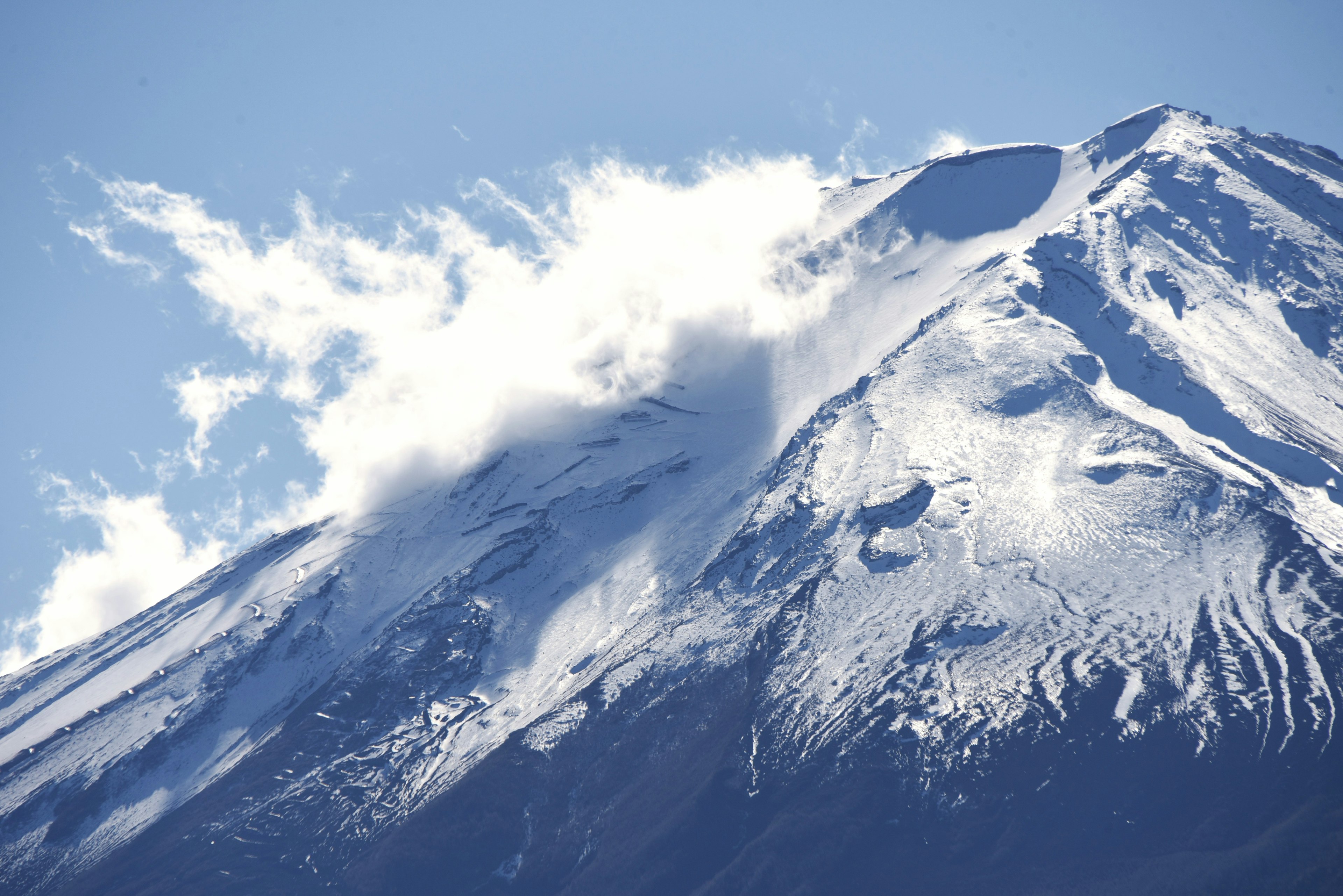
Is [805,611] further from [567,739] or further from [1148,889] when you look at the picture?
[1148,889]

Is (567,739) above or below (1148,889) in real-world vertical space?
above

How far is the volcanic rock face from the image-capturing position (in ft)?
354

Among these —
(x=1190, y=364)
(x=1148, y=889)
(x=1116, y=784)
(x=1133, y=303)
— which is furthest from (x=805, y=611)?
(x=1133, y=303)

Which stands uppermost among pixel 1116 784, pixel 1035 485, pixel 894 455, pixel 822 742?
pixel 894 455

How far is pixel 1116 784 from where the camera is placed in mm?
105438

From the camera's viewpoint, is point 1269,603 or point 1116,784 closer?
point 1116,784

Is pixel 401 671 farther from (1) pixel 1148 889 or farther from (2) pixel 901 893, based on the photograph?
(1) pixel 1148 889

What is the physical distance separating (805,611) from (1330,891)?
2583 inches

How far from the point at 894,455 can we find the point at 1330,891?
84.2 m

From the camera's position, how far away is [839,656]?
426 ft

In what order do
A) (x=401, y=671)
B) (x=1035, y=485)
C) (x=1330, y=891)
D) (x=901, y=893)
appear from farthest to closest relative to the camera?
(x=401, y=671) → (x=1035, y=485) → (x=901, y=893) → (x=1330, y=891)

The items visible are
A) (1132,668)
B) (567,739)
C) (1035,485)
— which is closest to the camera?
(1132,668)

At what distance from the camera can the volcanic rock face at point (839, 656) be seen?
108 metres

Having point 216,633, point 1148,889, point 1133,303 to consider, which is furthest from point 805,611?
point 216,633
